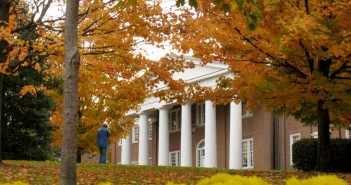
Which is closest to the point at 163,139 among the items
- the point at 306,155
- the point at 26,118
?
the point at 26,118

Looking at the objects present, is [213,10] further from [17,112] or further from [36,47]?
[17,112]

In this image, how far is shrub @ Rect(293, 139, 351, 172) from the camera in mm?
23141

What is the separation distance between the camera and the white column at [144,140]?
49.2m

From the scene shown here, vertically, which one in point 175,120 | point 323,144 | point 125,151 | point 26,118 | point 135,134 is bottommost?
point 323,144

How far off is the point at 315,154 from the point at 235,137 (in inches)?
568

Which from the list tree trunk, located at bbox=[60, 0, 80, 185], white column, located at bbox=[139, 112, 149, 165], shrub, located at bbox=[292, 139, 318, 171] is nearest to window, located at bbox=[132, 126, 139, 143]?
white column, located at bbox=[139, 112, 149, 165]

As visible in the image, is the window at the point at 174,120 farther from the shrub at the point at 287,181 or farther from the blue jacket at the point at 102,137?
the shrub at the point at 287,181

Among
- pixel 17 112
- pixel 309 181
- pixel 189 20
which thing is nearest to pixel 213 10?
pixel 189 20

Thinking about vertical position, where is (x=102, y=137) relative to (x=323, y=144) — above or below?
above

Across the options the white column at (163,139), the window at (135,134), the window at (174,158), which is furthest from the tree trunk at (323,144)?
the window at (135,134)

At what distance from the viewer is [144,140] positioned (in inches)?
1954

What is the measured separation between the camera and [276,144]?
126 feet

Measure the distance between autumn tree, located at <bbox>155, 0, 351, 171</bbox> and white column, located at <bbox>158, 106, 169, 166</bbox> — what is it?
28.2 metres

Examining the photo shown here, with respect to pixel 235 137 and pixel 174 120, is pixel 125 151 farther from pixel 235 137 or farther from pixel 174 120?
pixel 235 137
